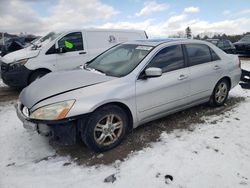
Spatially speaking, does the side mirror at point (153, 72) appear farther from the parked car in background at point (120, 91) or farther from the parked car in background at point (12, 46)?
the parked car in background at point (12, 46)

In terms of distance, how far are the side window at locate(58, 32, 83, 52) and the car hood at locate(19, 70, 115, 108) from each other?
3330mm

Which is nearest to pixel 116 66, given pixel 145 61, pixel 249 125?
pixel 145 61

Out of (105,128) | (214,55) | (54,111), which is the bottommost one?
(105,128)

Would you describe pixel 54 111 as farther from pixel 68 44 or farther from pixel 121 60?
pixel 68 44

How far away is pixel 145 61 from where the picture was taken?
3.80 meters

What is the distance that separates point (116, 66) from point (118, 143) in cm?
125

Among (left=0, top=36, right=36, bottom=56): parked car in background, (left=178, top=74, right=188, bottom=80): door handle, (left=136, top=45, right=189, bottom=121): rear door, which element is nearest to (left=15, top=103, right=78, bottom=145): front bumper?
(left=136, top=45, right=189, bottom=121): rear door

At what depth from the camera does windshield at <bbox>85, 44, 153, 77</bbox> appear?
3.79 metres

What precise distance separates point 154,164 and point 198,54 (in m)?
2.50

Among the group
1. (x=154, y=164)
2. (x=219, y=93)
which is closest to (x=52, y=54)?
(x=219, y=93)

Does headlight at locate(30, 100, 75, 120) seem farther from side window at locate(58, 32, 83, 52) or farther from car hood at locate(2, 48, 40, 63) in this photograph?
side window at locate(58, 32, 83, 52)

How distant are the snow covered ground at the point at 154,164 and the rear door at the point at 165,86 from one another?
1.60 ft

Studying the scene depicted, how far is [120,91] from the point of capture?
3.42 meters

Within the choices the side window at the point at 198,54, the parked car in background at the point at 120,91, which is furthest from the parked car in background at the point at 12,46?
the side window at the point at 198,54
